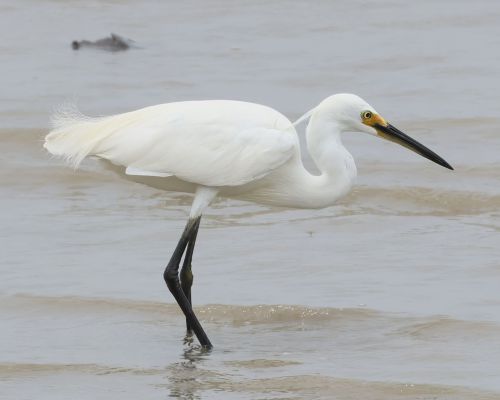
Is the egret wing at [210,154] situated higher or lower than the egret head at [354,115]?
lower

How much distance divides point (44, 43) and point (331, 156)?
33.5 ft

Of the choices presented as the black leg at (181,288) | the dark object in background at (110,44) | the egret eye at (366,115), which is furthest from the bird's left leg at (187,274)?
the dark object in background at (110,44)

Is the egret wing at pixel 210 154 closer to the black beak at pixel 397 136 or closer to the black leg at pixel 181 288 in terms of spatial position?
the black leg at pixel 181 288

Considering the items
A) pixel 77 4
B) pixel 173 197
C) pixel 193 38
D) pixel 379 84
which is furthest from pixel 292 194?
pixel 77 4

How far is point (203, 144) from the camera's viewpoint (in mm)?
7715

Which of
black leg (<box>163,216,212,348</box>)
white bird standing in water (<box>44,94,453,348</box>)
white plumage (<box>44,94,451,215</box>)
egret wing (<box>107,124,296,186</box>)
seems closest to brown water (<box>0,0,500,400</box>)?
black leg (<box>163,216,212,348</box>)

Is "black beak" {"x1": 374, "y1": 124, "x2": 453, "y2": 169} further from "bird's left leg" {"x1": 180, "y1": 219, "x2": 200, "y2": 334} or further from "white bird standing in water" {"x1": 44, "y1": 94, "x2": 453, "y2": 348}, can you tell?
"bird's left leg" {"x1": 180, "y1": 219, "x2": 200, "y2": 334}

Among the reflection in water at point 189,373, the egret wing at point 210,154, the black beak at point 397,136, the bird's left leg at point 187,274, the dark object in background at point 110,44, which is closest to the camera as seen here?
the reflection in water at point 189,373

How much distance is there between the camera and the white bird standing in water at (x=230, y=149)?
7609 millimetres

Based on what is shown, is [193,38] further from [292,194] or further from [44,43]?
[292,194]

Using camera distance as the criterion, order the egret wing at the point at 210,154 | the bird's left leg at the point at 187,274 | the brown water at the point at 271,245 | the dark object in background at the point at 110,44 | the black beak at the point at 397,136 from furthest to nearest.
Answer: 1. the dark object in background at the point at 110,44
2. the bird's left leg at the point at 187,274
3. the black beak at the point at 397,136
4. the egret wing at the point at 210,154
5. the brown water at the point at 271,245

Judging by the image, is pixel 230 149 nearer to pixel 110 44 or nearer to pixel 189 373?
pixel 189 373

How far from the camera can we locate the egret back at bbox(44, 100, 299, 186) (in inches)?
299

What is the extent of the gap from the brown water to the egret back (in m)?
0.95
